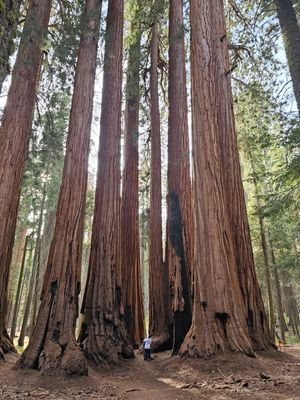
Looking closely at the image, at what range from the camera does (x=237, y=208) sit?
21.2ft

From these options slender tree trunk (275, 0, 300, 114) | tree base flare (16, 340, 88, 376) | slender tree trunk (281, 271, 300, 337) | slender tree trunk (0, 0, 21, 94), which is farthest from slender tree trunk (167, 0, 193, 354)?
slender tree trunk (281, 271, 300, 337)

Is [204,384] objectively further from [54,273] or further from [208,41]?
[208,41]

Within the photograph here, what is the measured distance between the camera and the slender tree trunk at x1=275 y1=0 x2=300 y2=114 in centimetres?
715

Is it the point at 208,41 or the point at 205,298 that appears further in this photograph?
the point at 208,41

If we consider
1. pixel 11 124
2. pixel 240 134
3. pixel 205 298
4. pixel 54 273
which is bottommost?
pixel 205 298

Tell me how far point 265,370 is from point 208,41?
20.5 ft

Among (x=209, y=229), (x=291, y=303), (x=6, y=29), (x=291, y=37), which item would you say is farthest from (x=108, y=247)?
(x=291, y=303)

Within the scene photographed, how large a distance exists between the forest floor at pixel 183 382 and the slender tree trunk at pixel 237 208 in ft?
1.86

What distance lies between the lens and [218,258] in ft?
17.8

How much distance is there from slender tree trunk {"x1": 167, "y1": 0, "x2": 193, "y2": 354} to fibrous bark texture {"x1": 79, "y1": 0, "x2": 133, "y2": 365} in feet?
4.50

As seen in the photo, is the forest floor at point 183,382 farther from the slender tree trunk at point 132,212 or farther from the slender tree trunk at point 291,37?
the slender tree trunk at point 291,37

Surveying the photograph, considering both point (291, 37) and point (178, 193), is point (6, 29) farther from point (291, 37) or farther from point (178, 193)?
point (291, 37)

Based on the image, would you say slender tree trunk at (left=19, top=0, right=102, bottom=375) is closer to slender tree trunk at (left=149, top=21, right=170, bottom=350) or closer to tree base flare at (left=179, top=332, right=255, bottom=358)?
tree base flare at (left=179, top=332, right=255, bottom=358)

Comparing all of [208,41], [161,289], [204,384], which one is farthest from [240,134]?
[204,384]
